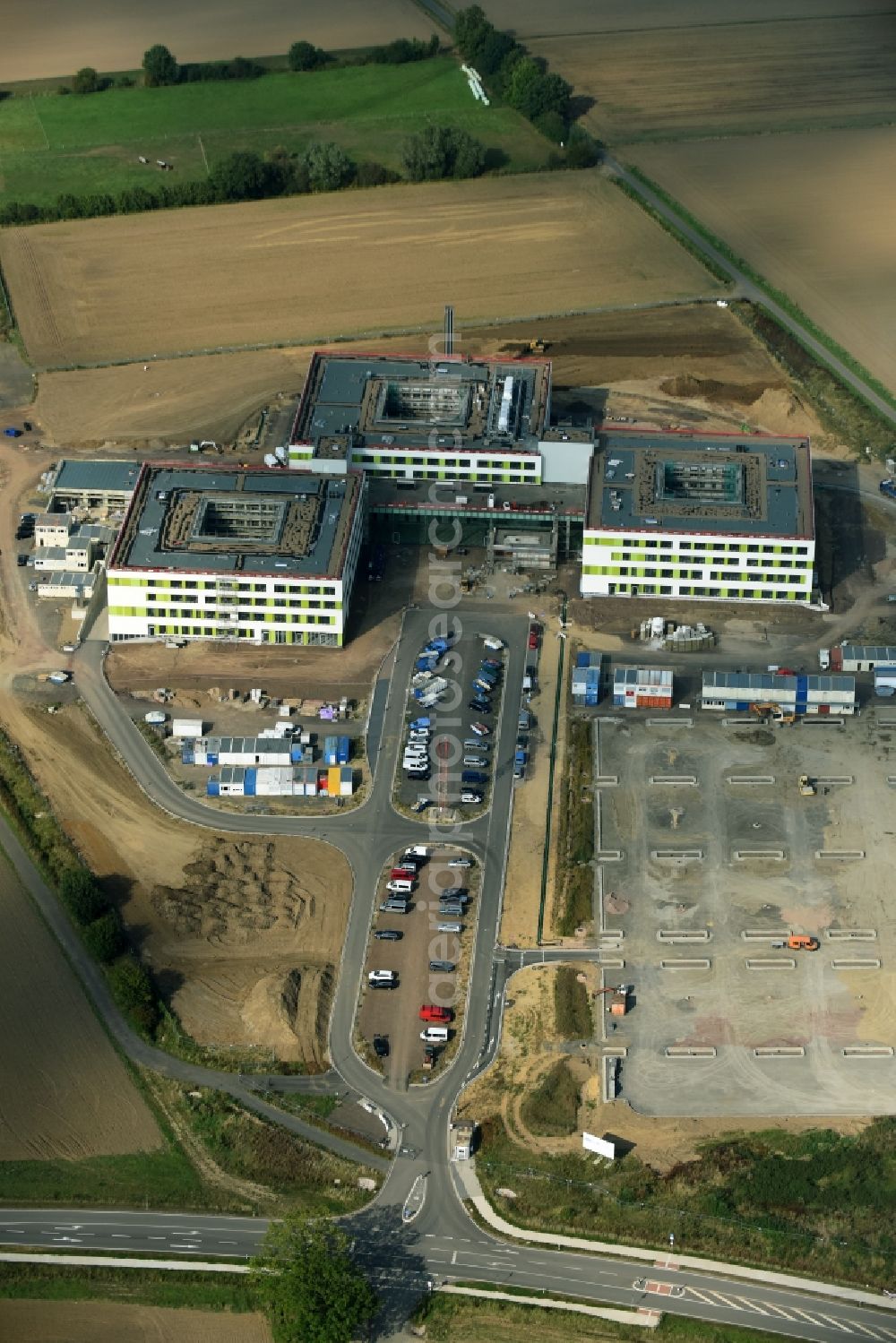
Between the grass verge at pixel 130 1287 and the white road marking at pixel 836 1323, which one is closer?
the white road marking at pixel 836 1323

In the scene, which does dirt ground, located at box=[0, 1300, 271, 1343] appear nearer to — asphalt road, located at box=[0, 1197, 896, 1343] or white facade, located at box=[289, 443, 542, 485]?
asphalt road, located at box=[0, 1197, 896, 1343]

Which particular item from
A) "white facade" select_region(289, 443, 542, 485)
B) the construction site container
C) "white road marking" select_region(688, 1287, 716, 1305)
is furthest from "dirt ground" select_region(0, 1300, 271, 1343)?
"white facade" select_region(289, 443, 542, 485)

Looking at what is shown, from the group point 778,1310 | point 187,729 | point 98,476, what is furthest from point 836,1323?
point 98,476

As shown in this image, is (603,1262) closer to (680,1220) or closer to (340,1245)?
(680,1220)

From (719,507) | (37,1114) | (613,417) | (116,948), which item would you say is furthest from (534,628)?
(37,1114)

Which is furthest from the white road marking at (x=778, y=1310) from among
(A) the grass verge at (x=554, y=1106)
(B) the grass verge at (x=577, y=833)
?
(B) the grass verge at (x=577, y=833)

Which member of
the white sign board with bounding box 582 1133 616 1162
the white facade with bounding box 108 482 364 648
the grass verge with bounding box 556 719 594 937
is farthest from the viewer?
the white facade with bounding box 108 482 364 648

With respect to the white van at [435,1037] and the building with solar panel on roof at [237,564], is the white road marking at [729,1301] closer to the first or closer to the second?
the white van at [435,1037]

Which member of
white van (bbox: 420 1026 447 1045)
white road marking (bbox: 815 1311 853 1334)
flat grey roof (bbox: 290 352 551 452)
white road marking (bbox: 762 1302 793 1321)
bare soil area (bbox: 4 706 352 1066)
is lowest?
white road marking (bbox: 815 1311 853 1334)
